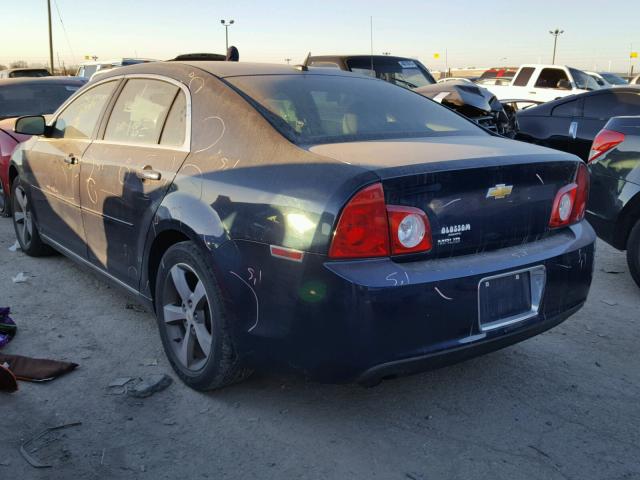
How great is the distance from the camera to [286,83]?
3.52 meters

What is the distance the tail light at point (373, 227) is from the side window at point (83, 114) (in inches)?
93.3

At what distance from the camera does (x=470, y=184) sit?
2723 millimetres

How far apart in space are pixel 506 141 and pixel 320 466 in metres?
1.85

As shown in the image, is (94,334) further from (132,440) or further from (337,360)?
(337,360)

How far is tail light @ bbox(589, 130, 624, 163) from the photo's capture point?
17.0 feet

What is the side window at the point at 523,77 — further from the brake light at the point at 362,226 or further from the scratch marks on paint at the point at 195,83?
the brake light at the point at 362,226

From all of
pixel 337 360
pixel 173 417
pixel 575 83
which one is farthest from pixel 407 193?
pixel 575 83

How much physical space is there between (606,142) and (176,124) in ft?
11.6

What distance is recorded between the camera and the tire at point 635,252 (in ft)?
15.9

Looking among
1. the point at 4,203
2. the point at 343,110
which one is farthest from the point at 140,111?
the point at 4,203

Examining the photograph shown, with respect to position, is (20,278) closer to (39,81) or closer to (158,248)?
(158,248)

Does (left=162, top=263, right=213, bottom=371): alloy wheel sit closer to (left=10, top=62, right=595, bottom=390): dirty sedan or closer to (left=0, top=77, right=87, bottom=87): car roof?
(left=10, top=62, right=595, bottom=390): dirty sedan

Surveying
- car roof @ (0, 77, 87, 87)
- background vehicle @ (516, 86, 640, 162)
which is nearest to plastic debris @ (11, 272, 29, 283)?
car roof @ (0, 77, 87, 87)

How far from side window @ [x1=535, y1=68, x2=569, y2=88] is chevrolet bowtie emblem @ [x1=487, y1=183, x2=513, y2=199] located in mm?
16674
